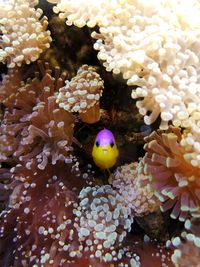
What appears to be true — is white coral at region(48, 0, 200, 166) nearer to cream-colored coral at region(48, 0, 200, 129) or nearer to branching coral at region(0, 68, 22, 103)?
cream-colored coral at region(48, 0, 200, 129)

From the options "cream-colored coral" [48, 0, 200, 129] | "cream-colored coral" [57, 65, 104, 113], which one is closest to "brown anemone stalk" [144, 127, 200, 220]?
"cream-colored coral" [48, 0, 200, 129]

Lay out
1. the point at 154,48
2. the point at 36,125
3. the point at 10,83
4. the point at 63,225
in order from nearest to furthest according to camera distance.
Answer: the point at 154,48 < the point at 63,225 < the point at 36,125 < the point at 10,83

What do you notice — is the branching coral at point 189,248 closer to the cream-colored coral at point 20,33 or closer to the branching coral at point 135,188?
the branching coral at point 135,188

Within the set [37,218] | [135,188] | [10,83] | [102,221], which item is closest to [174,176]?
[135,188]

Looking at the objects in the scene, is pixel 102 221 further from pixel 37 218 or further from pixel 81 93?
pixel 81 93

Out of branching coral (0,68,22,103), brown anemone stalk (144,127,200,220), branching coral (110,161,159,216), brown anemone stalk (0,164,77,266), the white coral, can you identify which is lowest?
brown anemone stalk (0,164,77,266)

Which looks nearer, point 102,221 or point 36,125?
point 102,221

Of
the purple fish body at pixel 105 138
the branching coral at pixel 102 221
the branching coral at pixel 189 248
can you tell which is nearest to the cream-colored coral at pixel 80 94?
the purple fish body at pixel 105 138
